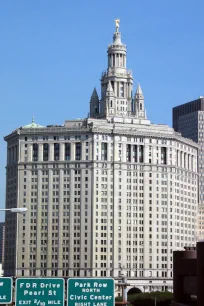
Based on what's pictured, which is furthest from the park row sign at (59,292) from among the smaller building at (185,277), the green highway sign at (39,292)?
the smaller building at (185,277)

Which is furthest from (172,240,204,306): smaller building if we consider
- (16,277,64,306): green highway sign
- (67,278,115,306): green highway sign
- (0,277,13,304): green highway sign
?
(0,277,13,304): green highway sign

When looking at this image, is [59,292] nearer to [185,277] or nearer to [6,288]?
[6,288]

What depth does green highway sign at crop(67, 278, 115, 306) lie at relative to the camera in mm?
76500

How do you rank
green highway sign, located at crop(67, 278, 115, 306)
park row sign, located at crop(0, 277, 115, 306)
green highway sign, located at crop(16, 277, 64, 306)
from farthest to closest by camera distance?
green highway sign, located at crop(67, 278, 115, 306), park row sign, located at crop(0, 277, 115, 306), green highway sign, located at crop(16, 277, 64, 306)

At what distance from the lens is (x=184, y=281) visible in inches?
5413

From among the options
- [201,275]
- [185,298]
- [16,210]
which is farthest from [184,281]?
[16,210]

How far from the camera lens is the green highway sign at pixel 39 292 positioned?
7625cm

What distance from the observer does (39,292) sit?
7656 centimetres

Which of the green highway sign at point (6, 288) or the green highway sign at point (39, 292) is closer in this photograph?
the green highway sign at point (39, 292)

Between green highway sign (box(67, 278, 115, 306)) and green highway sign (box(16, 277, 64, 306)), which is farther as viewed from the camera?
green highway sign (box(67, 278, 115, 306))

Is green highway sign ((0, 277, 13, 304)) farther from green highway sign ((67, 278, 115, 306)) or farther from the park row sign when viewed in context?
green highway sign ((67, 278, 115, 306))

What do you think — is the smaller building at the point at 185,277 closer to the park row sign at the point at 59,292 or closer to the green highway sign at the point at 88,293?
the green highway sign at the point at 88,293

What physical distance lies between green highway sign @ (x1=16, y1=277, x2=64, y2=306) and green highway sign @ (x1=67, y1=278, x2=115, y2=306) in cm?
98

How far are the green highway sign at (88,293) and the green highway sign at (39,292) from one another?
0.98m
